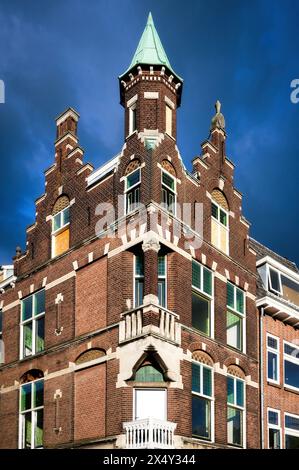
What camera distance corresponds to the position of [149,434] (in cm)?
2367

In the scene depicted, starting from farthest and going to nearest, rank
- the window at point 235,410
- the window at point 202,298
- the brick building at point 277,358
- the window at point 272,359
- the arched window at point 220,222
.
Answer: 1. the window at point 272,359
2. the brick building at point 277,358
3. the arched window at point 220,222
4. the window at point 235,410
5. the window at point 202,298

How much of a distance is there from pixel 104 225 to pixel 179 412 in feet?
24.2

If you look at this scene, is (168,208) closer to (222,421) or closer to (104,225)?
(104,225)

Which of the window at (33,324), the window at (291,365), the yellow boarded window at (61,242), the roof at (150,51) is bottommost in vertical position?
the window at (291,365)

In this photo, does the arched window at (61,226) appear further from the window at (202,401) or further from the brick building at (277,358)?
the brick building at (277,358)

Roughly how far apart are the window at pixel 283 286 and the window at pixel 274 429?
531cm

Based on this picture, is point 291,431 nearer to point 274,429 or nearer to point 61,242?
point 274,429

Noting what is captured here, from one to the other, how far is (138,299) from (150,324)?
6.19ft

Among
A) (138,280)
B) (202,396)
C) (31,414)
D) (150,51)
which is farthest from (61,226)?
(202,396)

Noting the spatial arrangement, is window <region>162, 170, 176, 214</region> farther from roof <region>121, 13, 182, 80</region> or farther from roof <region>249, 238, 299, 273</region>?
roof <region>249, 238, 299, 273</region>

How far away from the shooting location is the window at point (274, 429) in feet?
101

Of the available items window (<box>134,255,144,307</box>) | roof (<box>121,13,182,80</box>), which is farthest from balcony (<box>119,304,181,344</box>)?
roof (<box>121,13,182,80</box>)

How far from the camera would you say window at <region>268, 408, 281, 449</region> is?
101 ft

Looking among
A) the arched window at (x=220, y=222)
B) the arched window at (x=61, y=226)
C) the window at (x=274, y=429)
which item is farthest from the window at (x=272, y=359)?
the arched window at (x=61, y=226)
